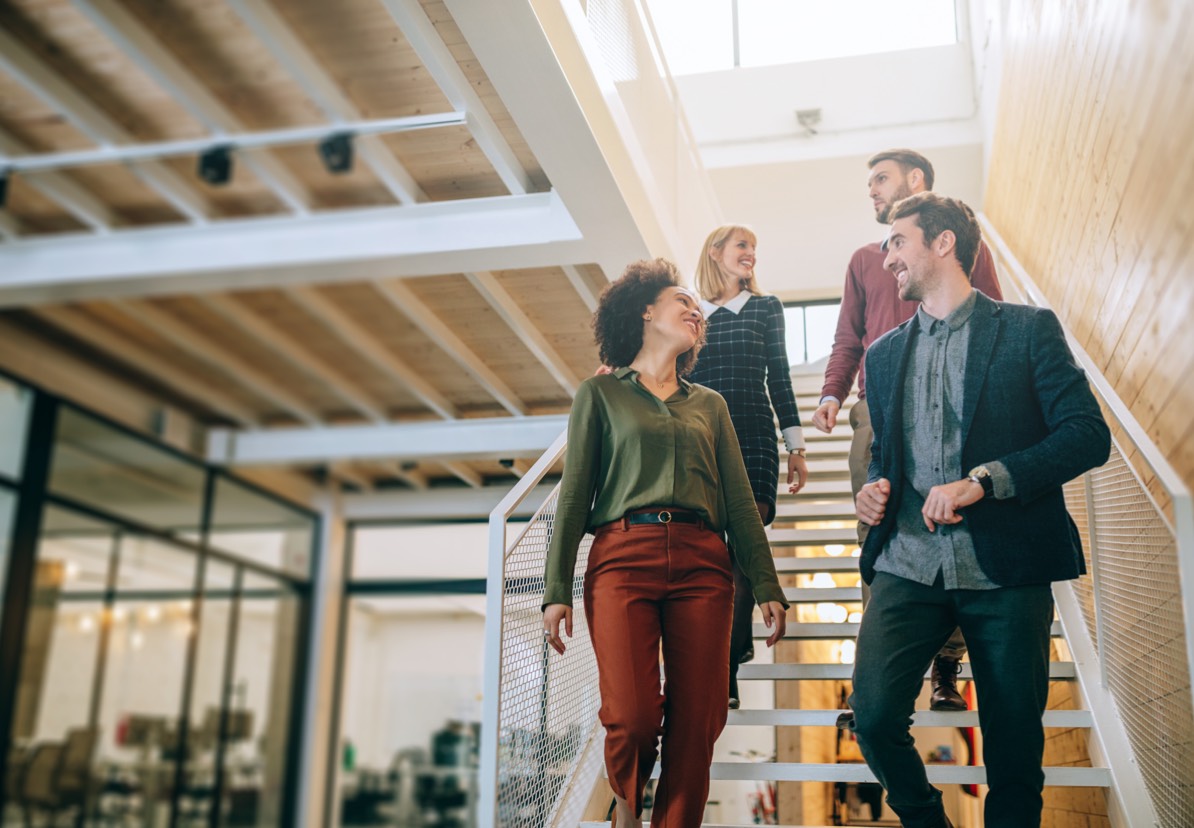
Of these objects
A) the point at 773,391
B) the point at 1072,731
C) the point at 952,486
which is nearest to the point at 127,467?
the point at 773,391

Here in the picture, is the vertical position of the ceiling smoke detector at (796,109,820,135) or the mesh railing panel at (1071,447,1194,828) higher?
the ceiling smoke detector at (796,109,820,135)

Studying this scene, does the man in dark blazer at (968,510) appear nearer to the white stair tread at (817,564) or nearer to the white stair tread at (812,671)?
the white stair tread at (812,671)

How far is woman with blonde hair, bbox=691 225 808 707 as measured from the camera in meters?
3.51

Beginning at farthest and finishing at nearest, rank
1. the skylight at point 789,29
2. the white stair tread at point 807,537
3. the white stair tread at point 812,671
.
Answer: the skylight at point 789,29
the white stair tread at point 807,537
the white stair tread at point 812,671

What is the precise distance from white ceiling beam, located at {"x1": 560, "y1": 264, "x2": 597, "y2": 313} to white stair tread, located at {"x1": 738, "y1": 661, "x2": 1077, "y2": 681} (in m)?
3.00

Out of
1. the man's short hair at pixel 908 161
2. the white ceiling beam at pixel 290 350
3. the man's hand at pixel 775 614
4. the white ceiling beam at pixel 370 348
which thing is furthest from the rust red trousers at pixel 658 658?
the white ceiling beam at pixel 290 350

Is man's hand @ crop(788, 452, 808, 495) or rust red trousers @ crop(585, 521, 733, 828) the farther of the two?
man's hand @ crop(788, 452, 808, 495)

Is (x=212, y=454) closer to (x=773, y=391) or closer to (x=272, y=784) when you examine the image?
(x=272, y=784)

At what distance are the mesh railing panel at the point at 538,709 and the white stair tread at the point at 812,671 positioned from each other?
54 cm

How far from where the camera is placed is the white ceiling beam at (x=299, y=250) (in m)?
5.58

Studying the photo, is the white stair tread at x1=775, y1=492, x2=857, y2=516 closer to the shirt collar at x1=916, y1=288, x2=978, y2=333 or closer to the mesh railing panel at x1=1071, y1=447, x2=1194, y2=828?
the mesh railing panel at x1=1071, y1=447, x2=1194, y2=828

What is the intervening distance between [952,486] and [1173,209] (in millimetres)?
838

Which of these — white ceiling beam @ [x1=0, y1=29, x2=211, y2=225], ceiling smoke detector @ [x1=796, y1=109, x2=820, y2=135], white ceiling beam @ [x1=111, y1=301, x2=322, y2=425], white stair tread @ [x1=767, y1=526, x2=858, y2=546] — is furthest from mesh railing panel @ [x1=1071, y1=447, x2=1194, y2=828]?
ceiling smoke detector @ [x1=796, y1=109, x2=820, y2=135]

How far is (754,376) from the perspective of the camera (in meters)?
3.68
